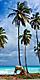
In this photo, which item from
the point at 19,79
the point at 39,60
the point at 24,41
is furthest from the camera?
the point at 39,60

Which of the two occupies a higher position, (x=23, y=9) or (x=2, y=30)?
(x=23, y=9)

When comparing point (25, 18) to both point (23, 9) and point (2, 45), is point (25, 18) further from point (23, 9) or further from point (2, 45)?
point (2, 45)

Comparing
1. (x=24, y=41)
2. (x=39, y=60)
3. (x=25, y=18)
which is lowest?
(x=39, y=60)

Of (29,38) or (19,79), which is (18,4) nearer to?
(29,38)

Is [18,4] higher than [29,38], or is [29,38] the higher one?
[18,4]

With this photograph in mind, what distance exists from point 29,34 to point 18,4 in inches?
314

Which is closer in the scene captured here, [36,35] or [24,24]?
[24,24]

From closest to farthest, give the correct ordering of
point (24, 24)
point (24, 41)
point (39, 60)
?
point (24, 24) < point (24, 41) < point (39, 60)

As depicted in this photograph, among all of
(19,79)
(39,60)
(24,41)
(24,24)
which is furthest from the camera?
(39,60)

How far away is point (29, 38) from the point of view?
75375 mm

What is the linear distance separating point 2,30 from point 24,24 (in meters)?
6.84

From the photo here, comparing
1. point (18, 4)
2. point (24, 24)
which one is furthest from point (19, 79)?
point (18, 4)

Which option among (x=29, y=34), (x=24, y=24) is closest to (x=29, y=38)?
(x=29, y=34)

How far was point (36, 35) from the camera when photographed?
245 feet
